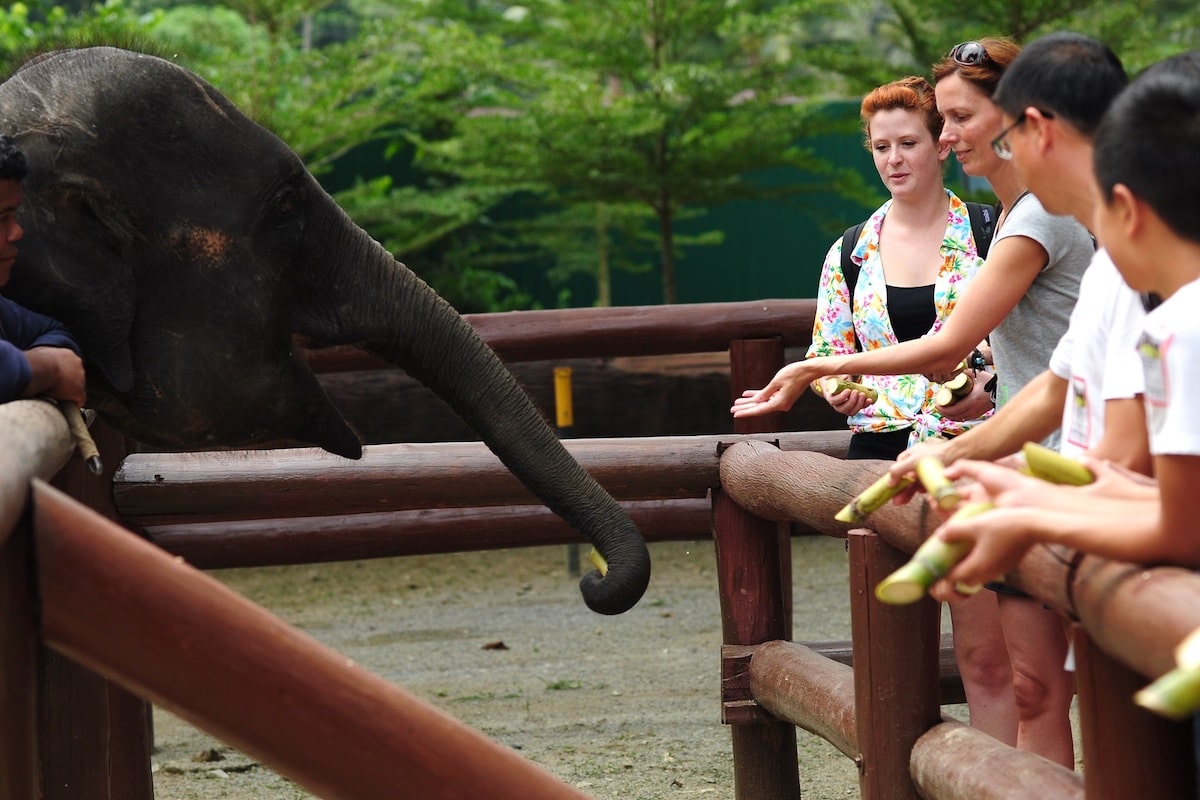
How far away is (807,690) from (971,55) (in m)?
1.58

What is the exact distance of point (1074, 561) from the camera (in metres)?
1.90

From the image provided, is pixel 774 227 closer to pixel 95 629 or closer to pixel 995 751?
pixel 995 751

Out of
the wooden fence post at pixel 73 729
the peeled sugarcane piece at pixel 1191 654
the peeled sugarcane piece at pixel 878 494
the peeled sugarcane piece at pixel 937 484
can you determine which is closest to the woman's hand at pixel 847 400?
the peeled sugarcane piece at pixel 878 494

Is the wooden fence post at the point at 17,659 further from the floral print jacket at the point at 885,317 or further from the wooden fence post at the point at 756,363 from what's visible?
the wooden fence post at the point at 756,363

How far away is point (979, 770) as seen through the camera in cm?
262

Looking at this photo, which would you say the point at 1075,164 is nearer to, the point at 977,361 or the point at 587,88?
the point at 977,361

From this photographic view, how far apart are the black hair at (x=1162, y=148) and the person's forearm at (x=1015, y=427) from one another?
27.6 inches

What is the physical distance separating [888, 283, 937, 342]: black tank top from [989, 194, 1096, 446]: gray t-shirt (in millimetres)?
425

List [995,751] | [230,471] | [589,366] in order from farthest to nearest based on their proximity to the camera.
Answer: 1. [589,366]
2. [230,471]
3. [995,751]

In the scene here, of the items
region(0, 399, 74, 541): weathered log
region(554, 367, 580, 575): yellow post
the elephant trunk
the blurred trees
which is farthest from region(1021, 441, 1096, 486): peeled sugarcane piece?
the blurred trees

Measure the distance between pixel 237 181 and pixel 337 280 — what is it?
0.36 meters

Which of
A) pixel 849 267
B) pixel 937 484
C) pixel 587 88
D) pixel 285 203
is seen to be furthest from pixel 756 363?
pixel 587 88

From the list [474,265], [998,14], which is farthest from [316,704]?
[474,265]

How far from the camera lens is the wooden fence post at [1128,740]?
1.90 metres
